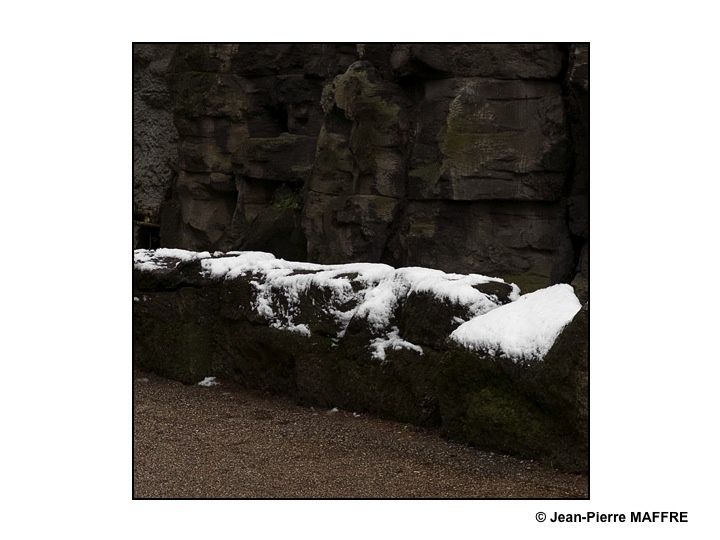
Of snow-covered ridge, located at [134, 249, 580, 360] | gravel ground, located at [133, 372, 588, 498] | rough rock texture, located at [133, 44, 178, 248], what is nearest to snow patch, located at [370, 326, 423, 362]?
snow-covered ridge, located at [134, 249, 580, 360]

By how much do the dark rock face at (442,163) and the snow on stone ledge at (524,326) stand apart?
5.20m

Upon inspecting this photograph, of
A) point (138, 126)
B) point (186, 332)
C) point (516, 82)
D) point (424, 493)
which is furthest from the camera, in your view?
point (138, 126)

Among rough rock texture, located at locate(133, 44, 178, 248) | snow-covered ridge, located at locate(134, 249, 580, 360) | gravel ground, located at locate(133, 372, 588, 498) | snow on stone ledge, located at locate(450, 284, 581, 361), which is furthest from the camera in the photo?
rough rock texture, located at locate(133, 44, 178, 248)

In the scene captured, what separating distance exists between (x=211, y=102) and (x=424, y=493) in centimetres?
1142

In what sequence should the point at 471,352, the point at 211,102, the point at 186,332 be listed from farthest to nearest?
the point at 211,102
the point at 186,332
the point at 471,352

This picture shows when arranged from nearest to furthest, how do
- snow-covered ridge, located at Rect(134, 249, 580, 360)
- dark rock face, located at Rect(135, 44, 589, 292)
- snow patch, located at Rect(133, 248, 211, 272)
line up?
1. snow-covered ridge, located at Rect(134, 249, 580, 360)
2. snow patch, located at Rect(133, 248, 211, 272)
3. dark rock face, located at Rect(135, 44, 589, 292)

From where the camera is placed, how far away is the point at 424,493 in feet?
15.0

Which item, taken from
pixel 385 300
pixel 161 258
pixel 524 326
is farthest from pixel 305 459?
pixel 161 258

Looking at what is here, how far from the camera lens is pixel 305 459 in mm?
5180

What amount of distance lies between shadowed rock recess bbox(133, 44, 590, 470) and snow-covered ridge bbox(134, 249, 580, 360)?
16mm

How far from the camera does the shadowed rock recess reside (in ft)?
16.9

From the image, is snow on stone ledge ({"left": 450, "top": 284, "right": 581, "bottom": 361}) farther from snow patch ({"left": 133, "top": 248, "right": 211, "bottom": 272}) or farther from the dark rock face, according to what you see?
the dark rock face

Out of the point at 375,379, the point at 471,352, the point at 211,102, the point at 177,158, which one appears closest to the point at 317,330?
the point at 375,379

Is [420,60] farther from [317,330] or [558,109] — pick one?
[317,330]
